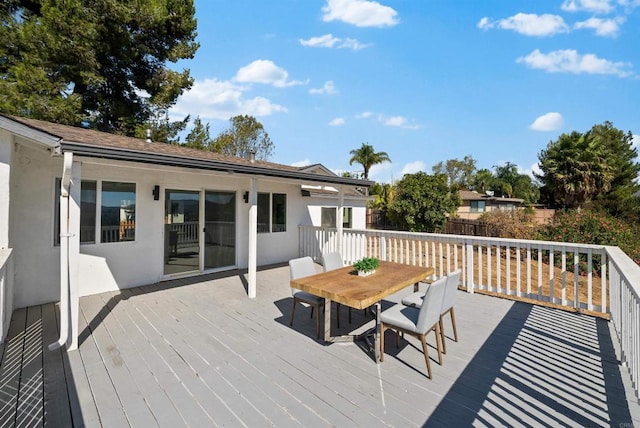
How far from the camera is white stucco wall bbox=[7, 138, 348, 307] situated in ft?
13.6

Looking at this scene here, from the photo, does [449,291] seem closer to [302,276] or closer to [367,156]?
[302,276]

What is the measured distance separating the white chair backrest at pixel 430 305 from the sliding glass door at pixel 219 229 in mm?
4954

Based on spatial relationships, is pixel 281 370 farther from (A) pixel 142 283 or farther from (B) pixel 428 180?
(B) pixel 428 180

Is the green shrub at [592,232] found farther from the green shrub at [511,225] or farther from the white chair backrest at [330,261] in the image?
the white chair backrest at [330,261]

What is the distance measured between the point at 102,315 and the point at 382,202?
1675 cm

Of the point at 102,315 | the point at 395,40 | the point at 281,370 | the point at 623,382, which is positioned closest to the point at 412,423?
the point at 281,370

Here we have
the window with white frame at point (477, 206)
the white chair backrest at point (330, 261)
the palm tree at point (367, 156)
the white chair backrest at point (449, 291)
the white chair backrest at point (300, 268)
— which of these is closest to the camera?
the white chair backrest at point (449, 291)

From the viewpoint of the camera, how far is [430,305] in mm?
2459

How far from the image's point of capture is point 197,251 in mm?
6105

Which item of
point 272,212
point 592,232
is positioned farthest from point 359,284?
point 592,232

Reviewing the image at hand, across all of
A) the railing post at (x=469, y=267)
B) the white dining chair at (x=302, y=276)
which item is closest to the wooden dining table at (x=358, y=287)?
the white dining chair at (x=302, y=276)

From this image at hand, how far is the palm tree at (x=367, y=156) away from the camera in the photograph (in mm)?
29109

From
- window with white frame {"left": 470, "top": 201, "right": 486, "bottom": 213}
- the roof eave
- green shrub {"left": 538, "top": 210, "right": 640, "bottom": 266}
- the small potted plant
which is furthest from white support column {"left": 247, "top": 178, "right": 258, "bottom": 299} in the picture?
window with white frame {"left": 470, "top": 201, "right": 486, "bottom": 213}

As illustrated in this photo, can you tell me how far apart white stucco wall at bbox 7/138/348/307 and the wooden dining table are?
92.3 inches
